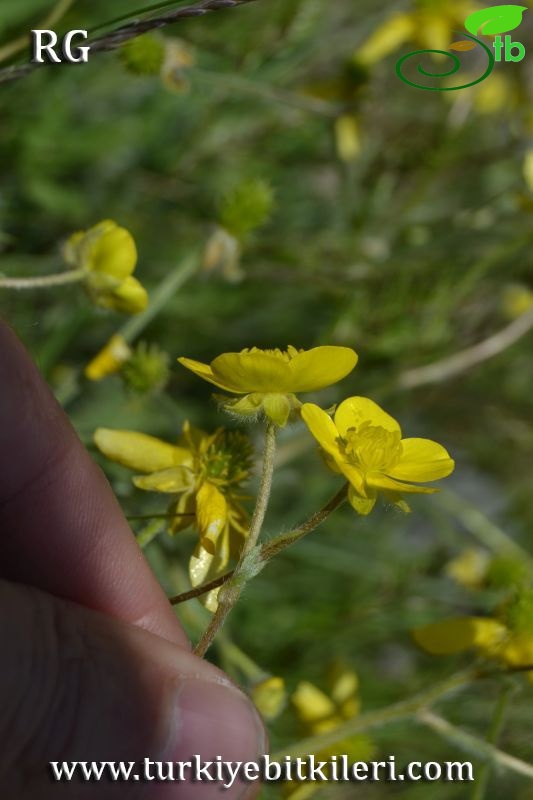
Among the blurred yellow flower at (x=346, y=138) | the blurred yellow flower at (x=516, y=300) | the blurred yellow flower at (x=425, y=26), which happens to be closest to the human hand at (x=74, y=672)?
the blurred yellow flower at (x=346, y=138)

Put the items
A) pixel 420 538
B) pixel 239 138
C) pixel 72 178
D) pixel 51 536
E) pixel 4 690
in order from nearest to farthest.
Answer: pixel 4 690 < pixel 51 536 < pixel 72 178 < pixel 239 138 < pixel 420 538

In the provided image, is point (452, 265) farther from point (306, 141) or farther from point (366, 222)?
point (306, 141)

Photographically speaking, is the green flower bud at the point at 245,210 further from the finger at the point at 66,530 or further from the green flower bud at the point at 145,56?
the finger at the point at 66,530

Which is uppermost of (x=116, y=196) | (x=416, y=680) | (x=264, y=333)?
(x=116, y=196)

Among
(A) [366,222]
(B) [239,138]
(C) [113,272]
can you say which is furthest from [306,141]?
(C) [113,272]

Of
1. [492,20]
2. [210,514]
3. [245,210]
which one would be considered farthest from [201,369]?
[492,20]

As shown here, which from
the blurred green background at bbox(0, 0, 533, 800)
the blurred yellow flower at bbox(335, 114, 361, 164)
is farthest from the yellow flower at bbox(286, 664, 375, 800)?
the blurred yellow flower at bbox(335, 114, 361, 164)

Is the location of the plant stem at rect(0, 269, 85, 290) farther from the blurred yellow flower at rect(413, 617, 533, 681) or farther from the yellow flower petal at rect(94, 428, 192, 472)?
the blurred yellow flower at rect(413, 617, 533, 681)
